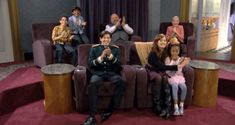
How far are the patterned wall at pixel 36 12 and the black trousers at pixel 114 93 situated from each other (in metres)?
2.49

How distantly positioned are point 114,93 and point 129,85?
0.68 ft

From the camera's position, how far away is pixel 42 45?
397 centimetres

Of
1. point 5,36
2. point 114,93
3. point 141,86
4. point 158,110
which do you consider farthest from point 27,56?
point 158,110

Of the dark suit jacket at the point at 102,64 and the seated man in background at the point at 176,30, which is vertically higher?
the seated man in background at the point at 176,30

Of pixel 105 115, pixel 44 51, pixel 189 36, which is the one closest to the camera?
pixel 105 115

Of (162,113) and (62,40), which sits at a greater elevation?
(62,40)

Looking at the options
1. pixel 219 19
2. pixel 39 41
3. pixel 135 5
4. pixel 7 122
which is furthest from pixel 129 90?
pixel 219 19

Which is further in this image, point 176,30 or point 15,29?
point 15,29

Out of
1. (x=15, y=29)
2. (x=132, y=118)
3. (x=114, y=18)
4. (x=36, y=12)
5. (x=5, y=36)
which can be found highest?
(x=36, y=12)

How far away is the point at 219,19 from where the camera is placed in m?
6.68

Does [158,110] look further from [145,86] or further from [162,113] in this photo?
[145,86]

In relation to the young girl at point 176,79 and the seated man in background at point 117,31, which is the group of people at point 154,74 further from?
the seated man in background at point 117,31

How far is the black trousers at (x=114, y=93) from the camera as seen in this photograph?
287 centimetres

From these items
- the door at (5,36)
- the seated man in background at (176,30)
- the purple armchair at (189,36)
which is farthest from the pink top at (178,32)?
the door at (5,36)
